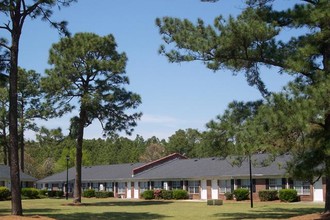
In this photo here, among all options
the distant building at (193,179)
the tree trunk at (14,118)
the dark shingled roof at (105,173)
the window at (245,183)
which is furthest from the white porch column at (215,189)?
the tree trunk at (14,118)

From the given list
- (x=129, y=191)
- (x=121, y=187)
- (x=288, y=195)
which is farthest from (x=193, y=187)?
(x=121, y=187)

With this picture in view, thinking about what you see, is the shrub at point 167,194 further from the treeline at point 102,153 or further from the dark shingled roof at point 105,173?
the treeline at point 102,153

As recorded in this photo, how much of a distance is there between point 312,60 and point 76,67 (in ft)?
83.7

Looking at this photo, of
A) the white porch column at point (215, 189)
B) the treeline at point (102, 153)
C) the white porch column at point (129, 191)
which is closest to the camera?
the white porch column at point (215, 189)

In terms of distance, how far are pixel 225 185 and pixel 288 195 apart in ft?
28.9

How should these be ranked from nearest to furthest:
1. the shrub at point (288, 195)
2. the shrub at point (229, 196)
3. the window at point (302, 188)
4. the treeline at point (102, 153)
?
the shrub at point (288, 195) → the window at point (302, 188) → the shrub at point (229, 196) → the treeline at point (102, 153)

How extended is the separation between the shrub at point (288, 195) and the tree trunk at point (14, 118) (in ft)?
82.3

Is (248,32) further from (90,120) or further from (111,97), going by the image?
(90,120)

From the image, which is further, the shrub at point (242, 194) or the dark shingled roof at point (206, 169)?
the dark shingled roof at point (206, 169)

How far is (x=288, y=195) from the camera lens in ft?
131

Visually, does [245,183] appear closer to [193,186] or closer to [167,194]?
[193,186]

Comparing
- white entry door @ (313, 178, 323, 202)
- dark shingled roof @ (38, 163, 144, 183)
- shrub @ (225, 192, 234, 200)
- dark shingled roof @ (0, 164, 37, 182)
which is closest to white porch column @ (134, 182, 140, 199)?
dark shingled roof @ (38, 163, 144, 183)

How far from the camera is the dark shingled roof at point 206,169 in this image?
145ft

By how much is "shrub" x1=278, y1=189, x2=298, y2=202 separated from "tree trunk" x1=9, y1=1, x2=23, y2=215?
2507 cm
